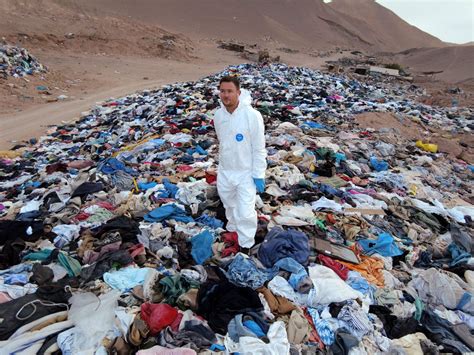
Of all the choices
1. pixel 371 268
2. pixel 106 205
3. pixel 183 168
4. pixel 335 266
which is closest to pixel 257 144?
pixel 335 266

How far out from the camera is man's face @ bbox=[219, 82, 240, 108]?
3441 mm

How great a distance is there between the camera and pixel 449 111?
48.1 feet

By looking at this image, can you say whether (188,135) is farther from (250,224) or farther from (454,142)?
(454,142)

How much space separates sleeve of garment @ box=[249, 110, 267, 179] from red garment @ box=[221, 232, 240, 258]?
2.48ft

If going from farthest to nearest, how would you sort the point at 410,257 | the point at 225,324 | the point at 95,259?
the point at 410,257 < the point at 95,259 < the point at 225,324

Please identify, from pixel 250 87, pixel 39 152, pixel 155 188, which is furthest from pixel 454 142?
pixel 39 152

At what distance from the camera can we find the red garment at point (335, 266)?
Answer: 3678 millimetres

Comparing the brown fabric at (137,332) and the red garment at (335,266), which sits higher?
the red garment at (335,266)

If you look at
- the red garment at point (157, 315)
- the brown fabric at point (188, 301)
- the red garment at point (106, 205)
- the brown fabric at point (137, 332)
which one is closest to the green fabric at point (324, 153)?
the red garment at point (106, 205)

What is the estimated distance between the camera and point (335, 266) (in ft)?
12.4

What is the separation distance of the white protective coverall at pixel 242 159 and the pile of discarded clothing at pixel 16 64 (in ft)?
41.5

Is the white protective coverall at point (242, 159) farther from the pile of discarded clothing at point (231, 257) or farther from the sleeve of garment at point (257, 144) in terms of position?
the pile of discarded clothing at point (231, 257)

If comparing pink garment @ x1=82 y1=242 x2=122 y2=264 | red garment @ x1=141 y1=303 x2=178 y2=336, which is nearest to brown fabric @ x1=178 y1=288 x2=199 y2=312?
red garment @ x1=141 y1=303 x2=178 y2=336

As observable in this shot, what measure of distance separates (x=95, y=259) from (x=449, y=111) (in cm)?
1510
